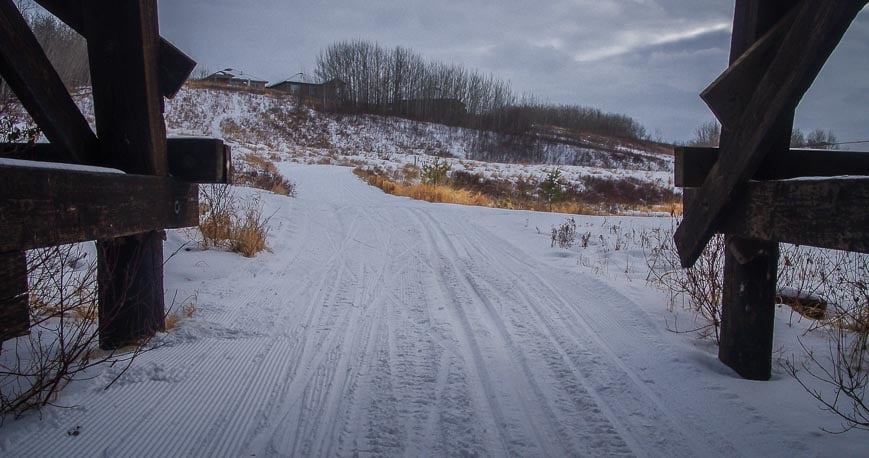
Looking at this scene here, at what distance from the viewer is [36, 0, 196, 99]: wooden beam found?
2631 mm

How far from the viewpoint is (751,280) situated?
264 centimetres

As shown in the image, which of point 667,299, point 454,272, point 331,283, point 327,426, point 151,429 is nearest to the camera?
point 151,429

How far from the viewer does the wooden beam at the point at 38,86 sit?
190cm

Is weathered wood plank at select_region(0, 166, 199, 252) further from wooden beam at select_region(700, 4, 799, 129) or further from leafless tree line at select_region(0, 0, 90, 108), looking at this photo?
leafless tree line at select_region(0, 0, 90, 108)

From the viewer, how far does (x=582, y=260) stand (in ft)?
20.8

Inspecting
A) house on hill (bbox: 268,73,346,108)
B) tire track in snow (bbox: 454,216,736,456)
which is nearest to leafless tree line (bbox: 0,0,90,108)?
tire track in snow (bbox: 454,216,736,456)

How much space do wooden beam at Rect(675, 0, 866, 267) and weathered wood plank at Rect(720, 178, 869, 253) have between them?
108 mm

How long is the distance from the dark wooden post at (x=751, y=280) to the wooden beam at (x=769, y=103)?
193mm

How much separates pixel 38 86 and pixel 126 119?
A: 55 centimetres

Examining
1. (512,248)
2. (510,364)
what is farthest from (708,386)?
(512,248)

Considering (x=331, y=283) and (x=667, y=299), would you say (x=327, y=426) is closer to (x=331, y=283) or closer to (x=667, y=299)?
(x=331, y=283)

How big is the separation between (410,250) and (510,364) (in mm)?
4118

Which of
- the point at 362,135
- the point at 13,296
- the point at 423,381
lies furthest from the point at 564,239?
the point at 362,135

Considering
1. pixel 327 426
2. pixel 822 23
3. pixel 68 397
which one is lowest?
pixel 327 426
